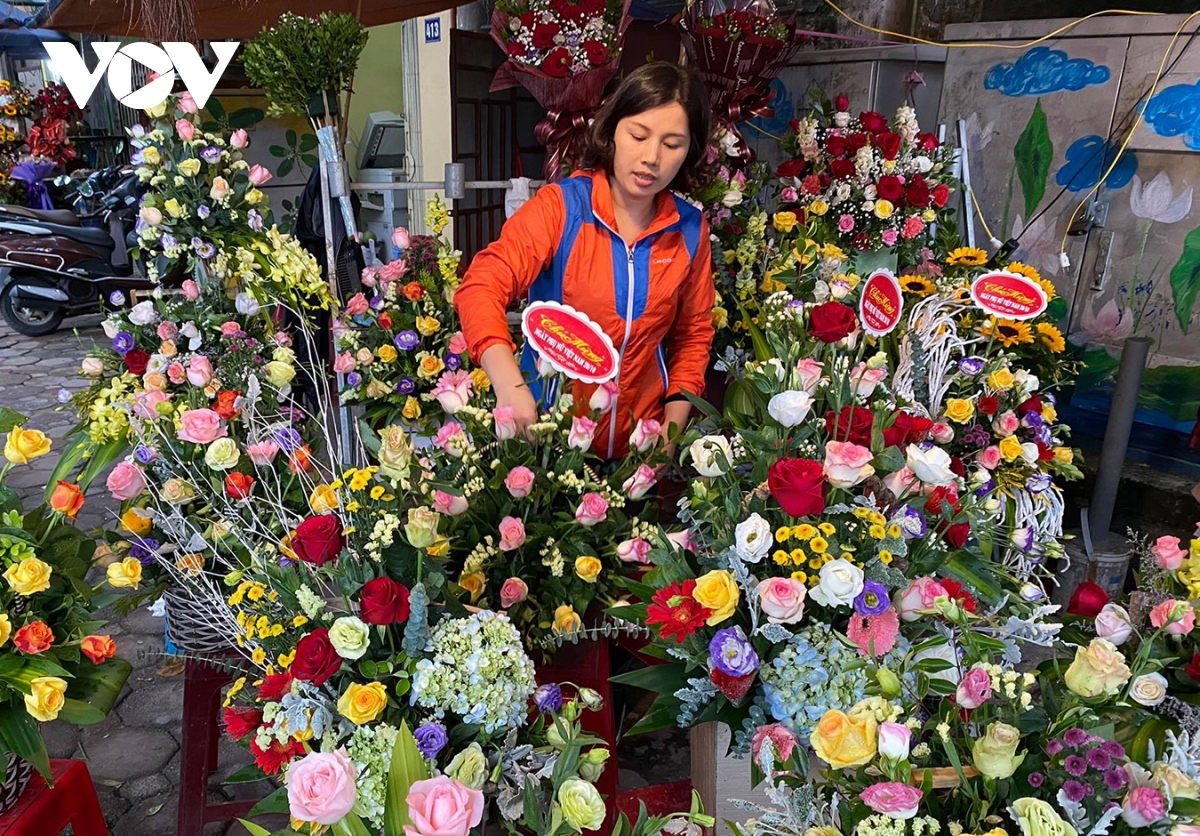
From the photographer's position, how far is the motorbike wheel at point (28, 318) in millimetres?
6227

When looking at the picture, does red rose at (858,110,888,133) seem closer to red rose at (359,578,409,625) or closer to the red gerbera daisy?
the red gerbera daisy

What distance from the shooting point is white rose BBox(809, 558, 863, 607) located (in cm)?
100

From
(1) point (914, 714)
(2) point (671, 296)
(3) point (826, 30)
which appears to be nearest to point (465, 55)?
(3) point (826, 30)

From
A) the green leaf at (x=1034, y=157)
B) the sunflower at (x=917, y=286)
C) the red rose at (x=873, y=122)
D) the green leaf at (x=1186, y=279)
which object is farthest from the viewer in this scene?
the green leaf at (x=1034, y=157)

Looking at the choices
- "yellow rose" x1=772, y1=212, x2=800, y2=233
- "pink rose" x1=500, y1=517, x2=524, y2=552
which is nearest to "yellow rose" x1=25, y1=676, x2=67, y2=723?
"pink rose" x1=500, y1=517, x2=524, y2=552

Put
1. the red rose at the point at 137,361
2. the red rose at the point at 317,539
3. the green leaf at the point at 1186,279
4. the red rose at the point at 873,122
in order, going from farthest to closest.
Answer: the green leaf at the point at 1186,279, the red rose at the point at 873,122, the red rose at the point at 137,361, the red rose at the point at 317,539

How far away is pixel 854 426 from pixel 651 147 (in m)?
0.71

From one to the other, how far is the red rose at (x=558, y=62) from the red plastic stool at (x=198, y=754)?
1543mm

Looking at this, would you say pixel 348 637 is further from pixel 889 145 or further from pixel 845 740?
pixel 889 145

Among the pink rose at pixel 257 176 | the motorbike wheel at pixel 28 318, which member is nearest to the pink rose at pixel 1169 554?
the pink rose at pixel 257 176

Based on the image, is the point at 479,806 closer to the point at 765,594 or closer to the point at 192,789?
the point at 765,594

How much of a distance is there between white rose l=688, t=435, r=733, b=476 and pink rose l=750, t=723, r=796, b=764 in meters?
0.35

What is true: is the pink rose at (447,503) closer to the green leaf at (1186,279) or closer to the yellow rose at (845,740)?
the yellow rose at (845,740)

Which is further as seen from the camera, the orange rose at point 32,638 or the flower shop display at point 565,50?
the flower shop display at point 565,50
